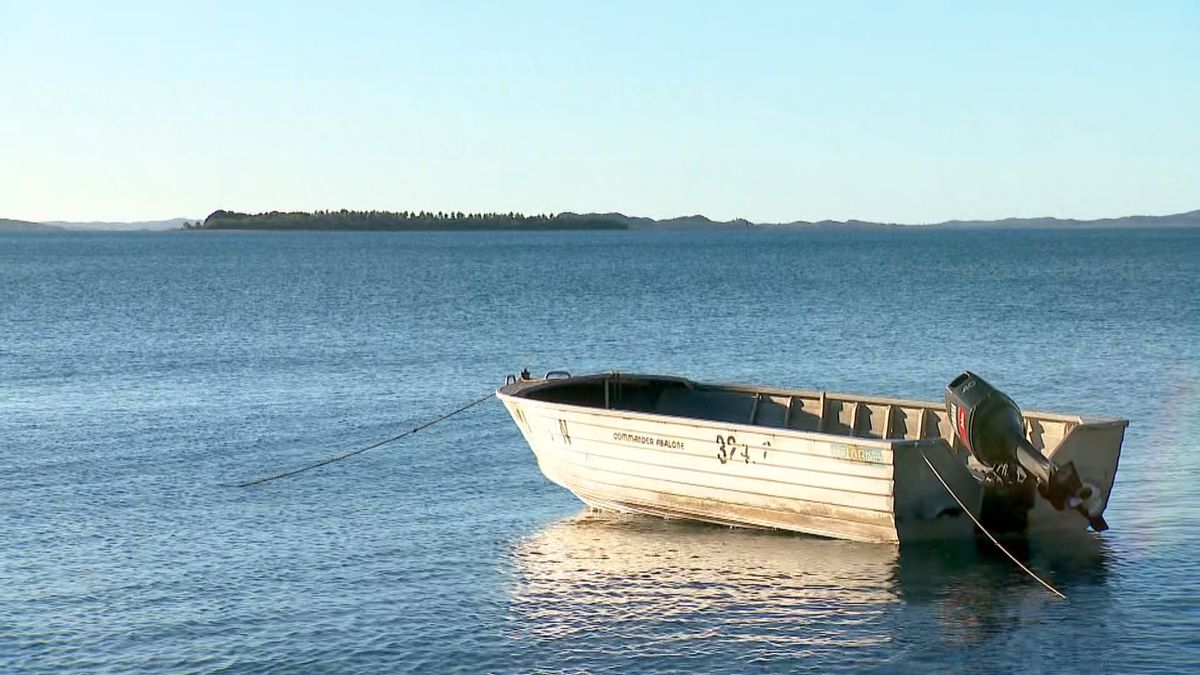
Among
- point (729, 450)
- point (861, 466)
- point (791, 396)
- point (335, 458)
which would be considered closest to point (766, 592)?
point (861, 466)

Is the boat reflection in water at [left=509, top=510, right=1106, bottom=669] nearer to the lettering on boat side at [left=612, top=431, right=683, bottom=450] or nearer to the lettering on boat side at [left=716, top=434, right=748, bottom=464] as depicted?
the lettering on boat side at [left=716, top=434, right=748, bottom=464]

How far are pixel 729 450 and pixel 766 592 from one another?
264 centimetres

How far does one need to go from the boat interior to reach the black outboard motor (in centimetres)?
113

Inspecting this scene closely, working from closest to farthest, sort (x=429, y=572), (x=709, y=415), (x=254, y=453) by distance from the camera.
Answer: (x=429, y=572) < (x=709, y=415) < (x=254, y=453)

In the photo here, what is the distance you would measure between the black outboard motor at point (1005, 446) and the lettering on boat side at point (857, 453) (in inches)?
65.5

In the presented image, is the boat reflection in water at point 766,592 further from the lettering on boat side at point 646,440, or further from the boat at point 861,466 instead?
the lettering on boat side at point 646,440

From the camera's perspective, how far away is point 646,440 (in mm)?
19328

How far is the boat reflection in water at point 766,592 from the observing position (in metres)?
14.6

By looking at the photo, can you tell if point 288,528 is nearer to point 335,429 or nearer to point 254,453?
point 254,453

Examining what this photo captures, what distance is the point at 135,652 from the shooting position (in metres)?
14.3

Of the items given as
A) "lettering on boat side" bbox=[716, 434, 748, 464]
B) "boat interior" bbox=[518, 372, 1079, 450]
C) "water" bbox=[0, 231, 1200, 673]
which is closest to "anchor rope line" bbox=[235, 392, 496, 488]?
"water" bbox=[0, 231, 1200, 673]

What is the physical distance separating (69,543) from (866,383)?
20.5 meters

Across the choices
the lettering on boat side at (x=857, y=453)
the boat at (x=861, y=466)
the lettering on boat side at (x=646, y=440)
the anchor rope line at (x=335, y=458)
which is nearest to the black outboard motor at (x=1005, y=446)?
the boat at (x=861, y=466)

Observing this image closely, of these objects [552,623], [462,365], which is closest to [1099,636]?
[552,623]
